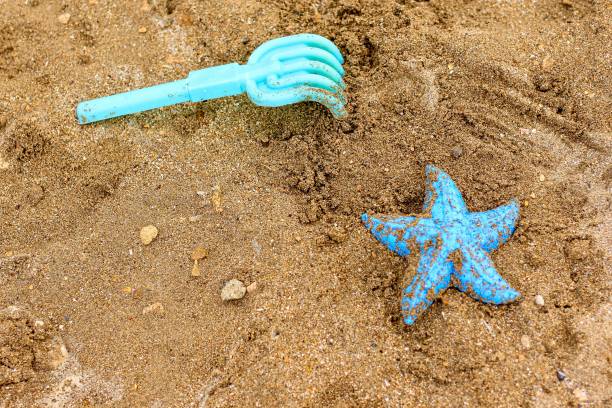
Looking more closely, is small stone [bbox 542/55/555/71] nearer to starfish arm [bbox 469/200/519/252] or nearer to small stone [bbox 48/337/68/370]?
starfish arm [bbox 469/200/519/252]

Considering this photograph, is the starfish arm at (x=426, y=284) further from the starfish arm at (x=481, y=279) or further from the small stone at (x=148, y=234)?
the small stone at (x=148, y=234)

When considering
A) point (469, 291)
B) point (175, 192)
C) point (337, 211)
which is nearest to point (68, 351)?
point (175, 192)

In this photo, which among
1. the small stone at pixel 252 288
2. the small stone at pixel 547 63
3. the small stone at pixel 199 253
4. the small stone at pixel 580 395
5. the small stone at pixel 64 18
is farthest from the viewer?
the small stone at pixel 64 18

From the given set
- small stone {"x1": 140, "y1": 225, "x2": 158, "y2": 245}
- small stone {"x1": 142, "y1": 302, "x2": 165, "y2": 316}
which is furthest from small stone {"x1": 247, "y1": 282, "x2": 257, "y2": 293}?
small stone {"x1": 140, "y1": 225, "x2": 158, "y2": 245}

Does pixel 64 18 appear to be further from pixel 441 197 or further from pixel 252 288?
pixel 441 197

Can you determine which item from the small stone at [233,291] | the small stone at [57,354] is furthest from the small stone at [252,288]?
the small stone at [57,354]

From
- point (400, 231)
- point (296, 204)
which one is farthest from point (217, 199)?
point (400, 231)

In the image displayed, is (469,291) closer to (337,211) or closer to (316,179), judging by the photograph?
(337,211)

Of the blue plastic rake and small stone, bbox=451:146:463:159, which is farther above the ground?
the blue plastic rake
